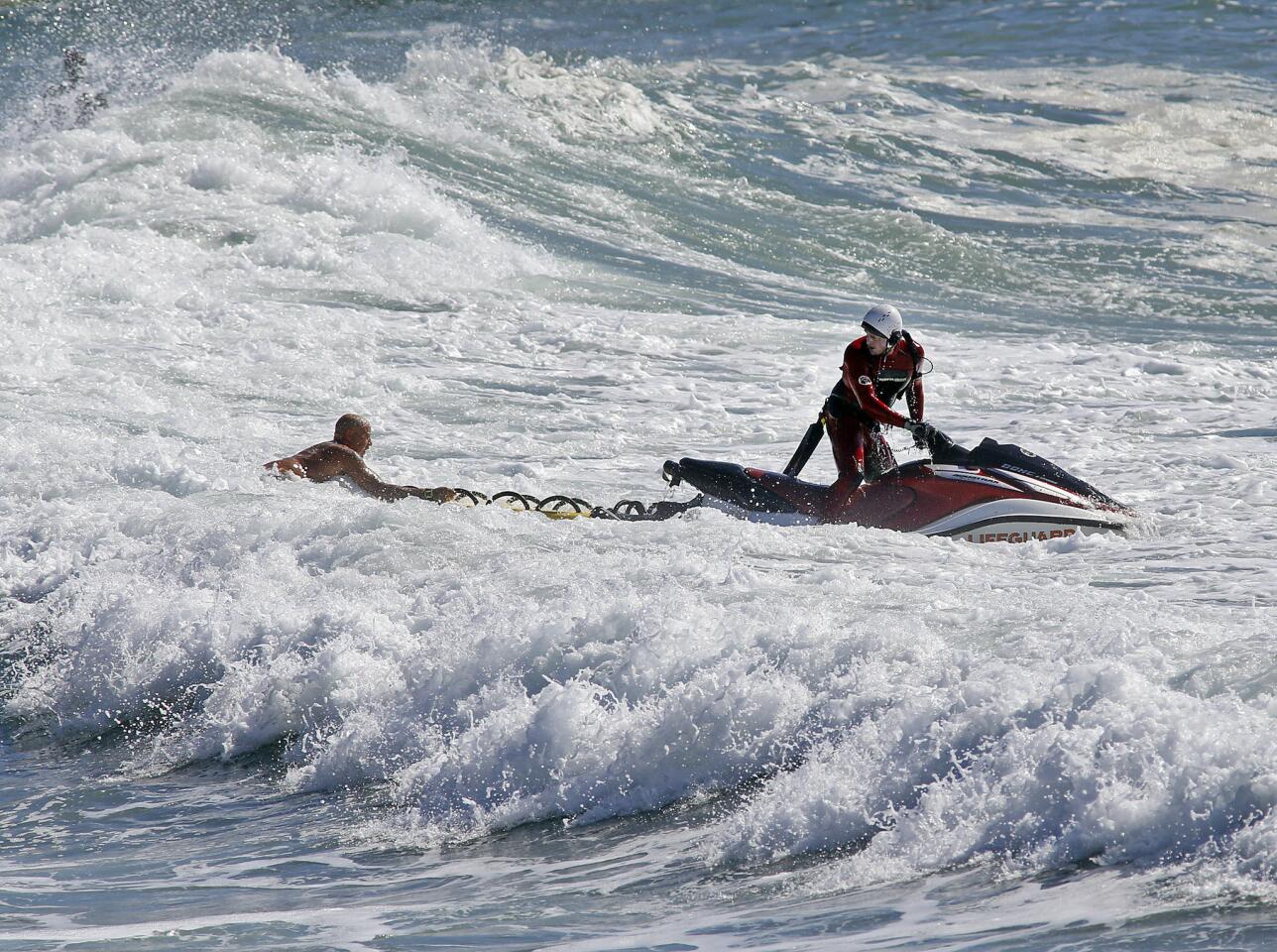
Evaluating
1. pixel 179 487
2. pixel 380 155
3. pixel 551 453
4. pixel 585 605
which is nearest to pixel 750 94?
pixel 380 155

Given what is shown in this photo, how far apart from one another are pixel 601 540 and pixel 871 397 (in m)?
1.97

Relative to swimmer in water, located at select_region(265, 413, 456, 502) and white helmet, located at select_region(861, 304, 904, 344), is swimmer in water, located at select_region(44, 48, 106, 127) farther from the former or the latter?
white helmet, located at select_region(861, 304, 904, 344)

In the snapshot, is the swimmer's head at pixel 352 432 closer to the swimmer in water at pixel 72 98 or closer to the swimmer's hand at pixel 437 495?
the swimmer's hand at pixel 437 495

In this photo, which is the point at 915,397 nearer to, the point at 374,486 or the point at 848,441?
the point at 848,441

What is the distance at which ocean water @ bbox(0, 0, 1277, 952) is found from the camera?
488 cm

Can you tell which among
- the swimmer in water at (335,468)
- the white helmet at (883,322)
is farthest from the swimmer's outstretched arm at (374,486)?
the white helmet at (883,322)

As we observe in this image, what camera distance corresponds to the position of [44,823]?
579cm

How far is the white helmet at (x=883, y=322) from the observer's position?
909cm

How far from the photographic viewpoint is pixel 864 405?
29.9 feet

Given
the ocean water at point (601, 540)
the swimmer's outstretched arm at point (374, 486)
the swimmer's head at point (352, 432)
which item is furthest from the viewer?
the swimmer's head at point (352, 432)

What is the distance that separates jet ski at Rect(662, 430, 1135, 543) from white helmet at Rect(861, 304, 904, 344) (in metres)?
0.66

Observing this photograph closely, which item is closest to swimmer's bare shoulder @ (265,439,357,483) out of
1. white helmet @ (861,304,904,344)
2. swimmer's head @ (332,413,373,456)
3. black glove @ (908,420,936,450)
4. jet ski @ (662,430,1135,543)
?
swimmer's head @ (332,413,373,456)

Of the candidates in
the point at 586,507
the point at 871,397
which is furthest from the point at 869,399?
the point at 586,507

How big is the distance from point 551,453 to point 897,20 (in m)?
21.8
